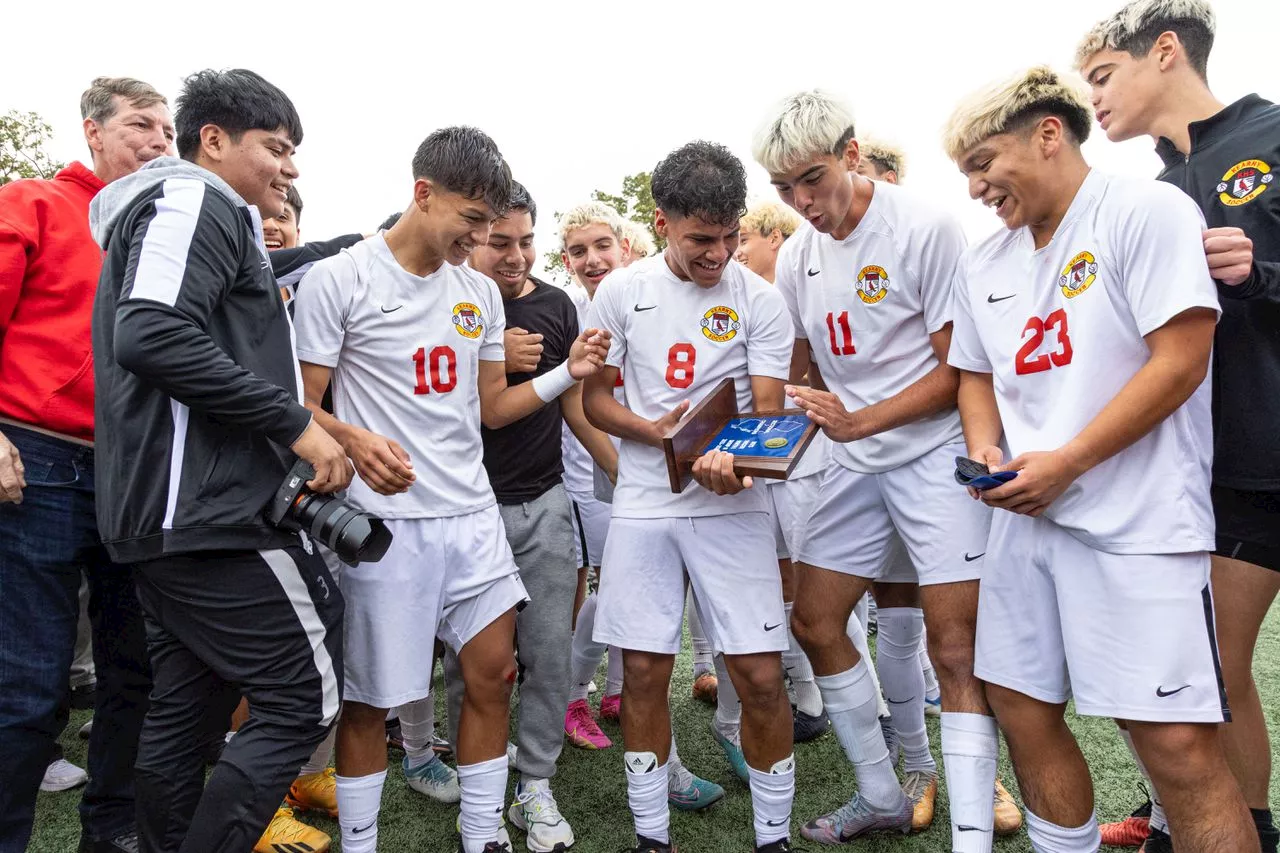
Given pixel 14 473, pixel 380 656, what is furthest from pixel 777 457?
pixel 14 473

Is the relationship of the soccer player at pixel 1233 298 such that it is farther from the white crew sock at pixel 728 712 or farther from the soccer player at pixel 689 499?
the white crew sock at pixel 728 712

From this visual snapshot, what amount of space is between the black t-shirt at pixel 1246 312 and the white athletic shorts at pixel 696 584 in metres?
1.34

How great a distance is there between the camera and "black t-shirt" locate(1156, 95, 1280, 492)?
86.3 inches

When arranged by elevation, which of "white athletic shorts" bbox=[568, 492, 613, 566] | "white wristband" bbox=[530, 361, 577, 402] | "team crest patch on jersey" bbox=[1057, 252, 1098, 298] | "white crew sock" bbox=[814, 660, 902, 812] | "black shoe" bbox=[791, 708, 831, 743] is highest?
"team crest patch on jersey" bbox=[1057, 252, 1098, 298]

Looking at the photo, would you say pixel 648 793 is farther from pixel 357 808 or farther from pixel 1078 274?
pixel 1078 274

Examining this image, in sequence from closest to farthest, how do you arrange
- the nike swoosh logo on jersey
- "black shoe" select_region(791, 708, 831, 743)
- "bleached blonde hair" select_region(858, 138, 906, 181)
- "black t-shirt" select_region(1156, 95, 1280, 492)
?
1. the nike swoosh logo on jersey
2. "black t-shirt" select_region(1156, 95, 1280, 492)
3. "black shoe" select_region(791, 708, 831, 743)
4. "bleached blonde hair" select_region(858, 138, 906, 181)

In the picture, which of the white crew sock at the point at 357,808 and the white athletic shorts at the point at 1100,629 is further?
the white crew sock at the point at 357,808

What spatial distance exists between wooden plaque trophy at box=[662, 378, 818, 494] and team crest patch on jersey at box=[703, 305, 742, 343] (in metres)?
0.18

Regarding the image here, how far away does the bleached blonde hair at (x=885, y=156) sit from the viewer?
14.1ft

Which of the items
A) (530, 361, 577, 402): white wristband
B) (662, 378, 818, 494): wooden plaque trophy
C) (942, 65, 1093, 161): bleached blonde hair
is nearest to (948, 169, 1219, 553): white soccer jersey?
(942, 65, 1093, 161): bleached blonde hair

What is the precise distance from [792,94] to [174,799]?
2.87 meters

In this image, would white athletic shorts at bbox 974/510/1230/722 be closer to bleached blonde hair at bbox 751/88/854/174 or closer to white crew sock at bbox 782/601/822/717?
bleached blonde hair at bbox 751/88/854/174

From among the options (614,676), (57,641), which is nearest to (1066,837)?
(614,676)

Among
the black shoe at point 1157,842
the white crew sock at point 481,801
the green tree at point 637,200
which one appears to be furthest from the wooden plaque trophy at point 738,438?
the green tree at point 637,200
